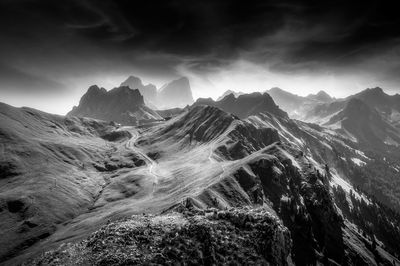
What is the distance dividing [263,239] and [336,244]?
14446 centimetres

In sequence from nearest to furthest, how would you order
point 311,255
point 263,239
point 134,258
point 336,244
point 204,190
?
point 134,258, point 263,239, point 204,190, point 311,255, point 336,244

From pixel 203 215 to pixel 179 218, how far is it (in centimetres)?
581

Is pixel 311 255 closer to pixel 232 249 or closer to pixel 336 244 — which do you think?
pixel 336 244

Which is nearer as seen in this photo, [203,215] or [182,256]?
[182,256]

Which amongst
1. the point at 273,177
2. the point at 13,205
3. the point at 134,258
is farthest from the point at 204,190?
the point at 13,205

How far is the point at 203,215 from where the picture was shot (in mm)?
68250

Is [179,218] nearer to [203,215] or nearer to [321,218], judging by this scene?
[203,215]

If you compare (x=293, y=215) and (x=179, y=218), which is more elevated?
(x=179, y=218)

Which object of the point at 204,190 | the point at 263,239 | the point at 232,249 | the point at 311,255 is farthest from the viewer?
the point at 311,255

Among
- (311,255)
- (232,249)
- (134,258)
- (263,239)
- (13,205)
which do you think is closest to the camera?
(134,258)

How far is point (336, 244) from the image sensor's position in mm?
181375

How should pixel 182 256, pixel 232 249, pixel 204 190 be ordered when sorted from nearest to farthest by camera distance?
pixel 182 256 < pixel 232 249 < pixel 204 190

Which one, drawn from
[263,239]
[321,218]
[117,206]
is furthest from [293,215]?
[263,239]

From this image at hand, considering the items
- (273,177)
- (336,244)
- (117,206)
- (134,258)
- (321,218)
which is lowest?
(336,244)
